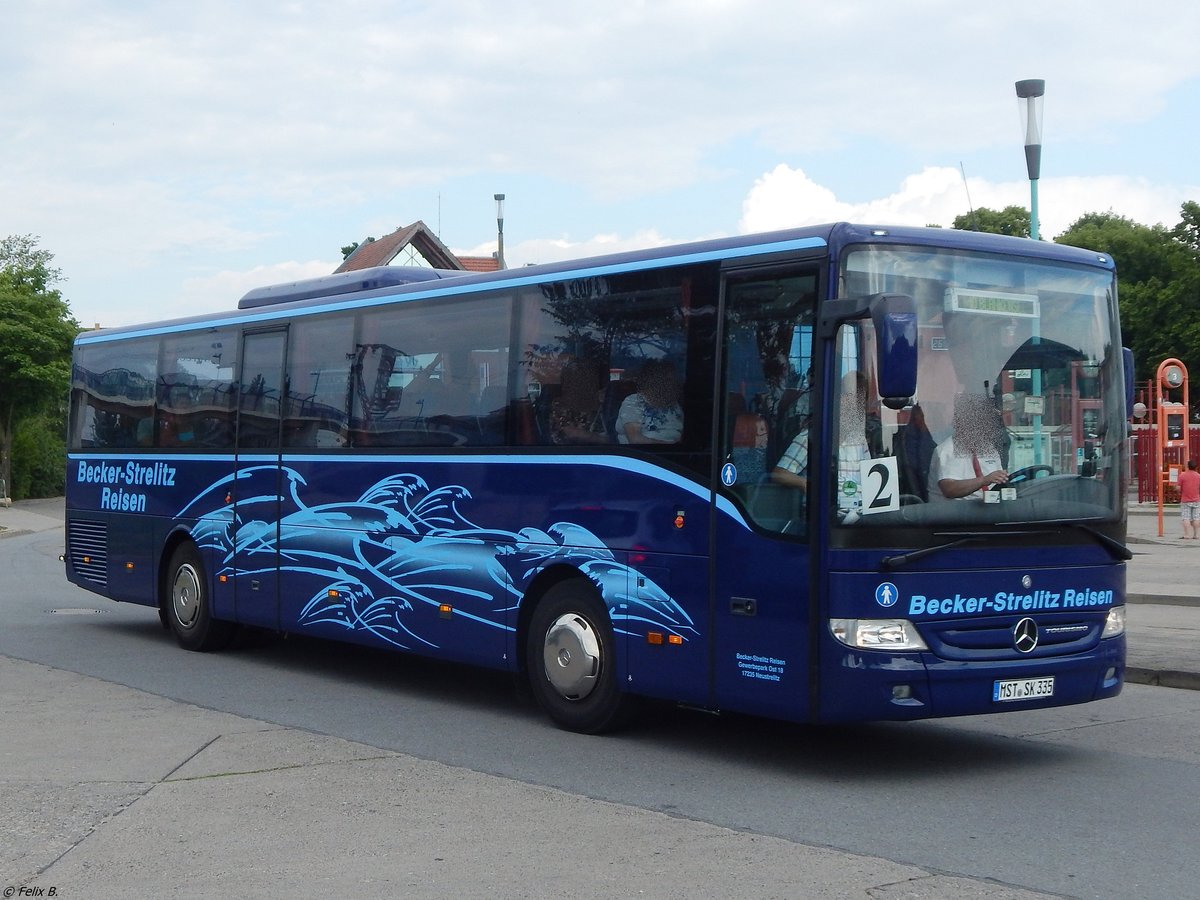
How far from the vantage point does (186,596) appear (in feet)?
50.5

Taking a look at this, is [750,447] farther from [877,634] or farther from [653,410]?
[877,634]

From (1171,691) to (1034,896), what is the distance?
676 centimetres

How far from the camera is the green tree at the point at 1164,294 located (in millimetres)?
62312

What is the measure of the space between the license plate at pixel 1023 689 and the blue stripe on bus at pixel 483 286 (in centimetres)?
267

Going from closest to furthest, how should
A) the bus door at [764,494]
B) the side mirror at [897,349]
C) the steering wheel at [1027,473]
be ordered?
the side mirror at [897,349], the bus door at [764,494], the steering wheel at [1027,473]

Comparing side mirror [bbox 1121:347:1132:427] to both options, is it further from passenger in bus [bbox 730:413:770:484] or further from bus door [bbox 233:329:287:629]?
bus door [bbox 233:329:287:629]

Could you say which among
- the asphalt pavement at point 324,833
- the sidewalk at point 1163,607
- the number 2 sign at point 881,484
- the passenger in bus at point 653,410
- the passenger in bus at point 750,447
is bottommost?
the asphalt pavement at point 324,833

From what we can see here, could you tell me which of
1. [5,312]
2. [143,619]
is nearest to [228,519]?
[143,619]

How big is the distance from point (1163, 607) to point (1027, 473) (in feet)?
36.9

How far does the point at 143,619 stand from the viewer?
19.1 m

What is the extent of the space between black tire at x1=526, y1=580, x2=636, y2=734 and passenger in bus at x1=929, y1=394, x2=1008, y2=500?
2499 mm

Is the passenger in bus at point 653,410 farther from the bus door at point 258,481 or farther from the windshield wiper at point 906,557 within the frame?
the bus door at point 258,481

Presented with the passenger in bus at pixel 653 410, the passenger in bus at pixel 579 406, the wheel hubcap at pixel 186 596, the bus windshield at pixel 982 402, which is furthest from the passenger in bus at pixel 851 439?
the wheel hubcap at pixel 186 596

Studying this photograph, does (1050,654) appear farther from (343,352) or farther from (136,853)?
(343,352)
